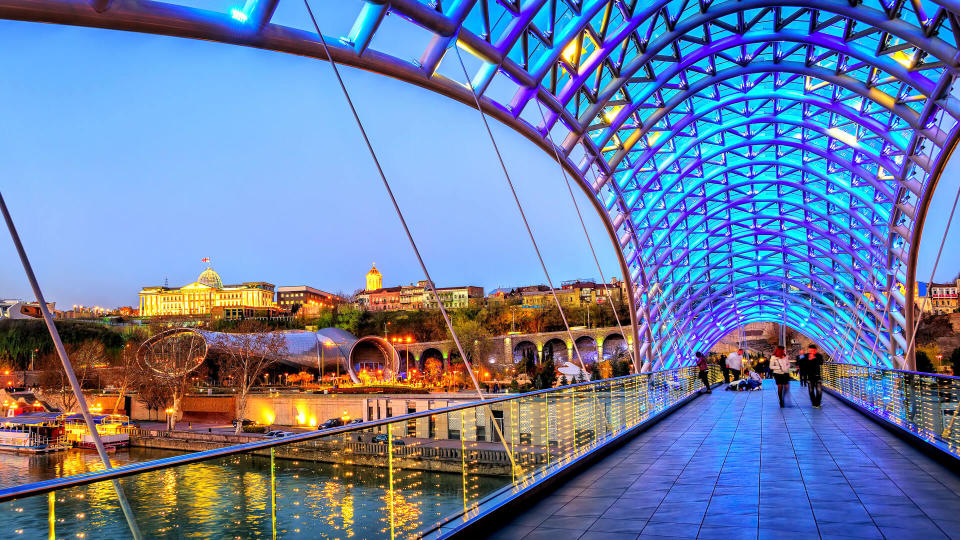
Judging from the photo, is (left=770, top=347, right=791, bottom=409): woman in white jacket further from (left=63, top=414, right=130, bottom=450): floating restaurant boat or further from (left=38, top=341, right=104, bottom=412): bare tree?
(left=38, top=341, right=104, bottom=412): bare tree

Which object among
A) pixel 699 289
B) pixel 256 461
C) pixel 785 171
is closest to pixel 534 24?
pixel 256 461

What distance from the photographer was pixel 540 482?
23.9 ft

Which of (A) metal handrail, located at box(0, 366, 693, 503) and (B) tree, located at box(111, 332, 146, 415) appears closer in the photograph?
(A) metal handrail, located at box(0, 366, 693, 503)

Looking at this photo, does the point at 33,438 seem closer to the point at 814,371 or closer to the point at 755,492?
the point at 814,371

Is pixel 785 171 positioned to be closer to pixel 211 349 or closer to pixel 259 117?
pixel 211 349

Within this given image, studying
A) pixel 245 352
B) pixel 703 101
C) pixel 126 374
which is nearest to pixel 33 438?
pixel 126 374

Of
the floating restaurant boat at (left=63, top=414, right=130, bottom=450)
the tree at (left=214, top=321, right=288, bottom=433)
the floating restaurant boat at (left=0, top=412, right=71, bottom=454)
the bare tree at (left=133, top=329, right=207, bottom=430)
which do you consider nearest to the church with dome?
the tree at (left=214, top=321, right=288, bottom=433)

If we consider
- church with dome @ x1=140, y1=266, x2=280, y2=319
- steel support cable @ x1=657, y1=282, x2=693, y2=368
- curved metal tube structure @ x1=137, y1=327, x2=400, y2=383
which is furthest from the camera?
church with dome @ x1=140, y1=266, x2=280, y2=319

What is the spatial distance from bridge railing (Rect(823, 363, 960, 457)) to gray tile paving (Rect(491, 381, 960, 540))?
381mm

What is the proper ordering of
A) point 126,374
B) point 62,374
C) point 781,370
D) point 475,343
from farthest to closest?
1. point 475,343
2. point 62,374
3. point 126,374
4. point 781,370

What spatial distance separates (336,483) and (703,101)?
24.4 metres

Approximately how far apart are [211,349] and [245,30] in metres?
67.0

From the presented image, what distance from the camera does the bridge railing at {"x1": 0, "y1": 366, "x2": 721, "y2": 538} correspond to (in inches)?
119

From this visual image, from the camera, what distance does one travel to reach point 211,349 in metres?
70.2
